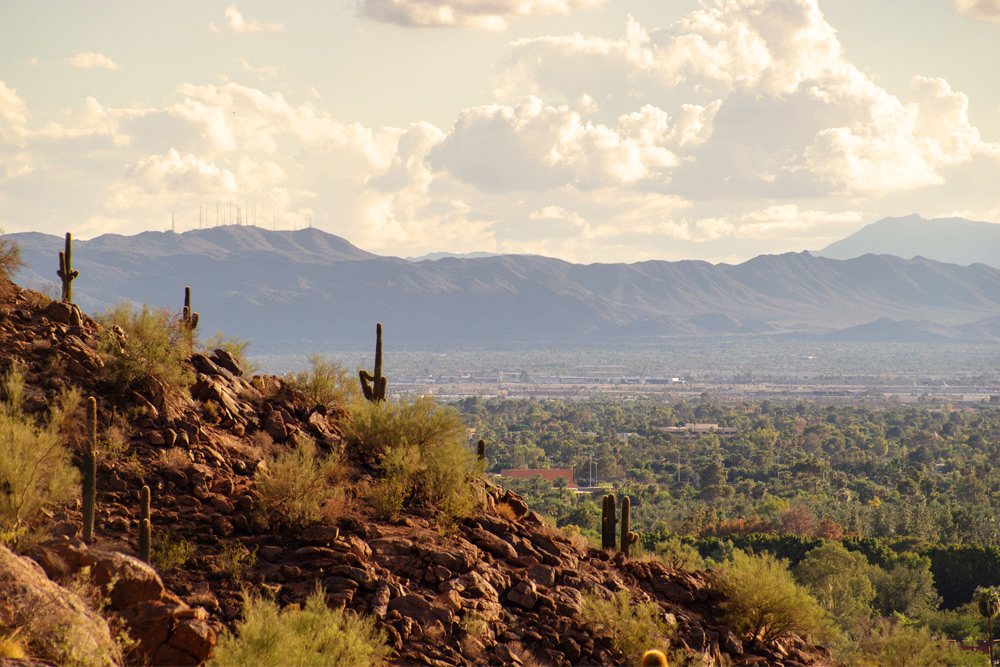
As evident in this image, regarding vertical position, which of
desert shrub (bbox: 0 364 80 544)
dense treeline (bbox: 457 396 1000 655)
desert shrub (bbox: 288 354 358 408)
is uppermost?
desert shrub (bbox: 288 354 358 408)

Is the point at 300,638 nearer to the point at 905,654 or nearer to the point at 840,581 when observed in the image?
the point at 905,654

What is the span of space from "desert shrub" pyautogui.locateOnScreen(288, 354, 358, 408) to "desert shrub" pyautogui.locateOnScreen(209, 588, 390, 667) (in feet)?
23.8

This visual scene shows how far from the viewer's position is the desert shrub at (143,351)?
52.2 feet

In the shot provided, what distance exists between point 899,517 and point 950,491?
17.8 metres

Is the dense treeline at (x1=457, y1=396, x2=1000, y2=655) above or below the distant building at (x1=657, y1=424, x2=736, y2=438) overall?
above

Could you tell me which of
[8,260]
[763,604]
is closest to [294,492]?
[8,260]

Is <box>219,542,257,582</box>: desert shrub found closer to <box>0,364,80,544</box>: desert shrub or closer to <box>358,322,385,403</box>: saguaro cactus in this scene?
<box>0,364,80,544</box>: desert shrub

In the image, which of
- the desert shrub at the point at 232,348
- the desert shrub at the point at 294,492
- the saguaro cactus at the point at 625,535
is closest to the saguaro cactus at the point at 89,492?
the desert shrub at the point at 294,492

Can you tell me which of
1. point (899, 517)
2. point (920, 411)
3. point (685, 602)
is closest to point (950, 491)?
point (899, 517)

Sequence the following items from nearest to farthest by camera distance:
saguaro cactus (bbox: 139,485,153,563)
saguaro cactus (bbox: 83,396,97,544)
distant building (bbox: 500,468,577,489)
Answer: saguaro cactus (bbox: 83,396,97,544)
saguaro cactus (bbox: 139,485,153,563)
distant building (bbox: 500,468,577,489)

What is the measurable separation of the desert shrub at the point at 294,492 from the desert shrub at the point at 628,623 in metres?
4.54

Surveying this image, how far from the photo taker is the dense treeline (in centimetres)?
4272

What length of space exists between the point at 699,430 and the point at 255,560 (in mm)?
112728

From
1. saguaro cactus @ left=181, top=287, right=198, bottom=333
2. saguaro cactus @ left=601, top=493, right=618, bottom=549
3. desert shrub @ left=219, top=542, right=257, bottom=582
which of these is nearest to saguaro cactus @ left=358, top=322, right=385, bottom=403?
saguaro cactus @ left=181, top=287, right=198, bottom=333
